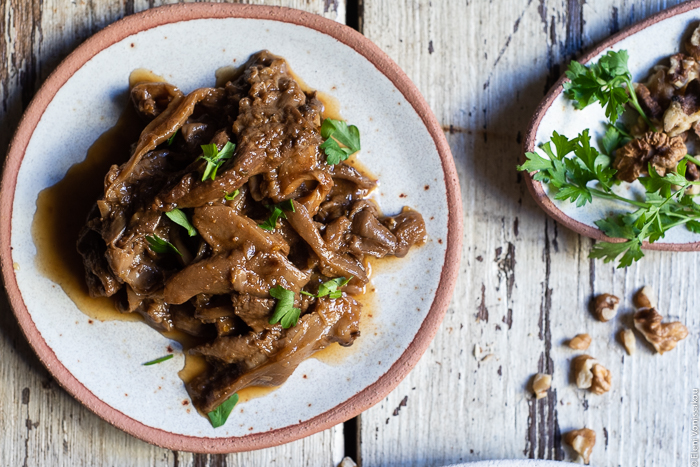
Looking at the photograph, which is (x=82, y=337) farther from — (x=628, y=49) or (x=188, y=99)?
(x=628, y=49)

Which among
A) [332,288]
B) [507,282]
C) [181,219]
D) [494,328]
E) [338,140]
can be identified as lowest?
[494,328]

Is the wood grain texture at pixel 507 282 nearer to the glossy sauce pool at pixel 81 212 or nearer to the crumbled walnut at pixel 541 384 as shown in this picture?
the crumbled walnut at pixel 541 384

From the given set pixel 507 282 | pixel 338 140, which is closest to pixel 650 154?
pixel 507 282

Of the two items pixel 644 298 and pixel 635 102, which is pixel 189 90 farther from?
pixel 644 298

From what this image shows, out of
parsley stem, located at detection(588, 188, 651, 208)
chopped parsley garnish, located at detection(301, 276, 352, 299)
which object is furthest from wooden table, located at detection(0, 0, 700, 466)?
chopped parsley garnish, located at detection(301, 276, 352, 299)

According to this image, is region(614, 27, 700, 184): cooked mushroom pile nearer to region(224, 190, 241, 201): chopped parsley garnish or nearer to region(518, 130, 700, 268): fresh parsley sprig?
region(518, 130, 700, 268): fresh parsley sprig

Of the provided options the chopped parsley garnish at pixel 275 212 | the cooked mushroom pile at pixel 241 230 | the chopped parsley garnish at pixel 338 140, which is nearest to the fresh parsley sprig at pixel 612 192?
the cooked mushroom pile at pixel 241 230

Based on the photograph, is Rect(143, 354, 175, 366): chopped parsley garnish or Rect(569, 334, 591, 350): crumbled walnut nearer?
Rect(143, 354, 175, 366): chopped parsley garnish
